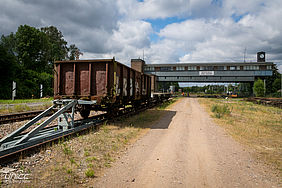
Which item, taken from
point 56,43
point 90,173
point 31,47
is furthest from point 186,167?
point 56,43

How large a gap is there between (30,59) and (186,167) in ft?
158

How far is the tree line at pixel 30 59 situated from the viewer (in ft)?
95.2

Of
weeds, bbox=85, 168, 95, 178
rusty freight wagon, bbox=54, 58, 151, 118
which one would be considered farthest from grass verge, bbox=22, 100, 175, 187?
rusty freight wagon, bbox=54, 58, 151, 118

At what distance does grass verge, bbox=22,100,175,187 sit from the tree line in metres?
27.3

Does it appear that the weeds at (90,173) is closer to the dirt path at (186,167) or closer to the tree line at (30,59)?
the dirt path at (186,167)

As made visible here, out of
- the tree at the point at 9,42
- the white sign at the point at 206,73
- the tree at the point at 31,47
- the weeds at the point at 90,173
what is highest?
the tree at the point at 9,42

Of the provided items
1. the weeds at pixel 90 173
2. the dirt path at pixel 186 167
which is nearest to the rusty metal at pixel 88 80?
the dirt path at pixel 186 167

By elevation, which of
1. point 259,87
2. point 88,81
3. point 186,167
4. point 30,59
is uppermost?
point 30,59

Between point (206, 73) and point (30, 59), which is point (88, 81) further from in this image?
point (206, 73)

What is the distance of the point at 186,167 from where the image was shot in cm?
427

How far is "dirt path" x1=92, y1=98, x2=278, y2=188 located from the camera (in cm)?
361

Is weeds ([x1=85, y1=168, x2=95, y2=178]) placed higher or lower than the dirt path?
higher

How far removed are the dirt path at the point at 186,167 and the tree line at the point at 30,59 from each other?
95.7 feet

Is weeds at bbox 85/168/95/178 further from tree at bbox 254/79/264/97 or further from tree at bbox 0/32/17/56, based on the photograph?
tree at bbox 0/32/17/56
